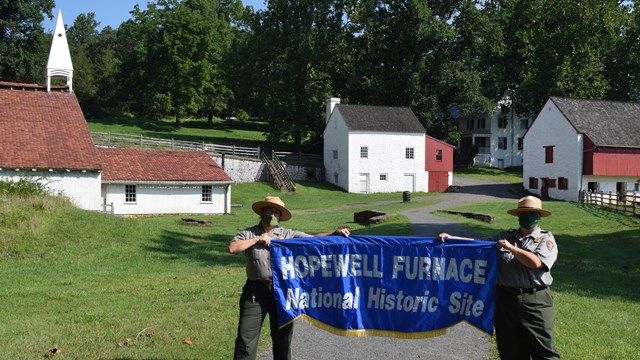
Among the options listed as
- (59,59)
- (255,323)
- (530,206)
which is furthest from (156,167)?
(530,206)

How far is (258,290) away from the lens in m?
7.41

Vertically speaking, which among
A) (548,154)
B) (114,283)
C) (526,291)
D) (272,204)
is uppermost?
(548,154)

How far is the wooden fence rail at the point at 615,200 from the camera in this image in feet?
122

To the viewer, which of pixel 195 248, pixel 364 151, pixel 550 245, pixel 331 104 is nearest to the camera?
pixel 550 245

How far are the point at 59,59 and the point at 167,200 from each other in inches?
461

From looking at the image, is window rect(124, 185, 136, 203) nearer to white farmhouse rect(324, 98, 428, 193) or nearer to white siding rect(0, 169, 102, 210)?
white siding rect(0, 169, 102, 210)

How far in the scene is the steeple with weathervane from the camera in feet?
128

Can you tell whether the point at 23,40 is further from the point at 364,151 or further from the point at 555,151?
the point at 555,151

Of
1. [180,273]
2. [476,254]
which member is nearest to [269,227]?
[476,254]

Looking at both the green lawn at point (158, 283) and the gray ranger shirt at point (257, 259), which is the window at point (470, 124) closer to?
the green lawn at point (158, 283)

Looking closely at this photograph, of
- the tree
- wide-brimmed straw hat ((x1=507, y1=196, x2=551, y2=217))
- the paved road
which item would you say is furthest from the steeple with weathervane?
wide-brimmed straw hat ((x1=507, y1=196, x2=551, y2=217))

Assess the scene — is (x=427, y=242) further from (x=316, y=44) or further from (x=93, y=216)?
(x=316, y=44)

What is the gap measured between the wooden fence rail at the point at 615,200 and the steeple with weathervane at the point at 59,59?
3649 cm

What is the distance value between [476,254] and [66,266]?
14999 mm
